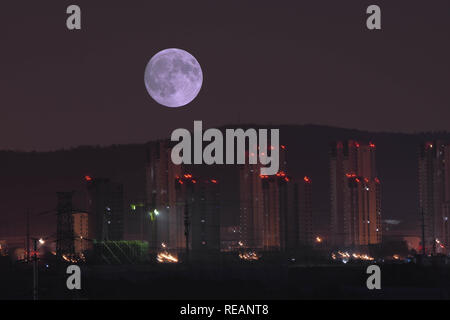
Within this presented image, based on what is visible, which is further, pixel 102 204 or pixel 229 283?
pixel 102 204

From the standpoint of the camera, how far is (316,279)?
317 ft

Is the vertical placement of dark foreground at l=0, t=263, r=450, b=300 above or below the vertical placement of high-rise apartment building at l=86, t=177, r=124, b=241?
below

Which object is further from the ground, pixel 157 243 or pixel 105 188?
pixel 105 188

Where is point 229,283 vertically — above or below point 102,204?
below

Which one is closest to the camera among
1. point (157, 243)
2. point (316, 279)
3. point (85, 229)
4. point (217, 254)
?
point (316, 279)

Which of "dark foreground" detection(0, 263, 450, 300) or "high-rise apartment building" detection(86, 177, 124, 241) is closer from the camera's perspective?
"dark foreground" detection(0, 263, 450, 300)

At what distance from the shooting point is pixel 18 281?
9000cm

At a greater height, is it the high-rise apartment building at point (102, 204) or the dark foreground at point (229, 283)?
the high-rise apartment building at point (102, 204)

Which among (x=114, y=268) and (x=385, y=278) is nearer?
(x=385, y=278)

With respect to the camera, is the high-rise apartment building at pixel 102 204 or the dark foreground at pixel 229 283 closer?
the dark foreground at pixel 229 283
